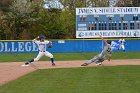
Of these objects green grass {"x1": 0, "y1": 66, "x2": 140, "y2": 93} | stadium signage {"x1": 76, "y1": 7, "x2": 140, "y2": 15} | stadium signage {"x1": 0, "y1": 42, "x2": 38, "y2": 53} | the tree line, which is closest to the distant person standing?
stadium signage {"x1": 76, "y1": 7, "x2": 140, "y2": 15}

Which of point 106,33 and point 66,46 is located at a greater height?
point 106,33

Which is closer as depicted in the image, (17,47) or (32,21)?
(17,47)

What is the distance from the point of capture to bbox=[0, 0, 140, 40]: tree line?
2106 inches

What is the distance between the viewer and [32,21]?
177ft

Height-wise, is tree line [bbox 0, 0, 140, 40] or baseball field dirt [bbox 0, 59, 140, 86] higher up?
tree line [bbox 0, 0, 140, 40]

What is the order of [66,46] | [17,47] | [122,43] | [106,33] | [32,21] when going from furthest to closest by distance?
[32,21] → [66,46] → [122,43] → [17,47] → [106,33]

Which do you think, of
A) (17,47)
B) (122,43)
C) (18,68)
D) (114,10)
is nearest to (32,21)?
(17,47)

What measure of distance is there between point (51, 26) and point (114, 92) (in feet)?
142

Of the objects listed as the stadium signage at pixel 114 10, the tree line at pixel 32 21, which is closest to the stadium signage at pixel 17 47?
the stadium signage at pixel 114 10

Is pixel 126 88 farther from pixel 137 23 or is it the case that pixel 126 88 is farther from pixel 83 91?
pixel 137 23

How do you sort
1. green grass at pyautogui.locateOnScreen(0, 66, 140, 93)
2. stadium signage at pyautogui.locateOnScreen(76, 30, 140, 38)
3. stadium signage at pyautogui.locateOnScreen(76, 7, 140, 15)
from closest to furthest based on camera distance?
1. green grass at pyautogui.locateOnScreen(0, 66, 140, 93)
2. stadium signage at pyautogui.locateOnScreen(76, 7, 140, 15)
3. stadium signage at pyautogui.locateOnScreen(76, 30, 140, 38)

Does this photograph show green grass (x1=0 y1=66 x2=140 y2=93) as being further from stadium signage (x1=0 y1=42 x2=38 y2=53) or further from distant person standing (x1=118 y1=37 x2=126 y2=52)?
stadium signage (x1=0 y1=42 x2=38 y2=53)

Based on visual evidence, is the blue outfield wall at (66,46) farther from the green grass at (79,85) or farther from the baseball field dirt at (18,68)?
the green grass at (79,85)

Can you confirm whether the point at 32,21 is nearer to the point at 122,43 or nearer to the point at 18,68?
the point at 122,43
